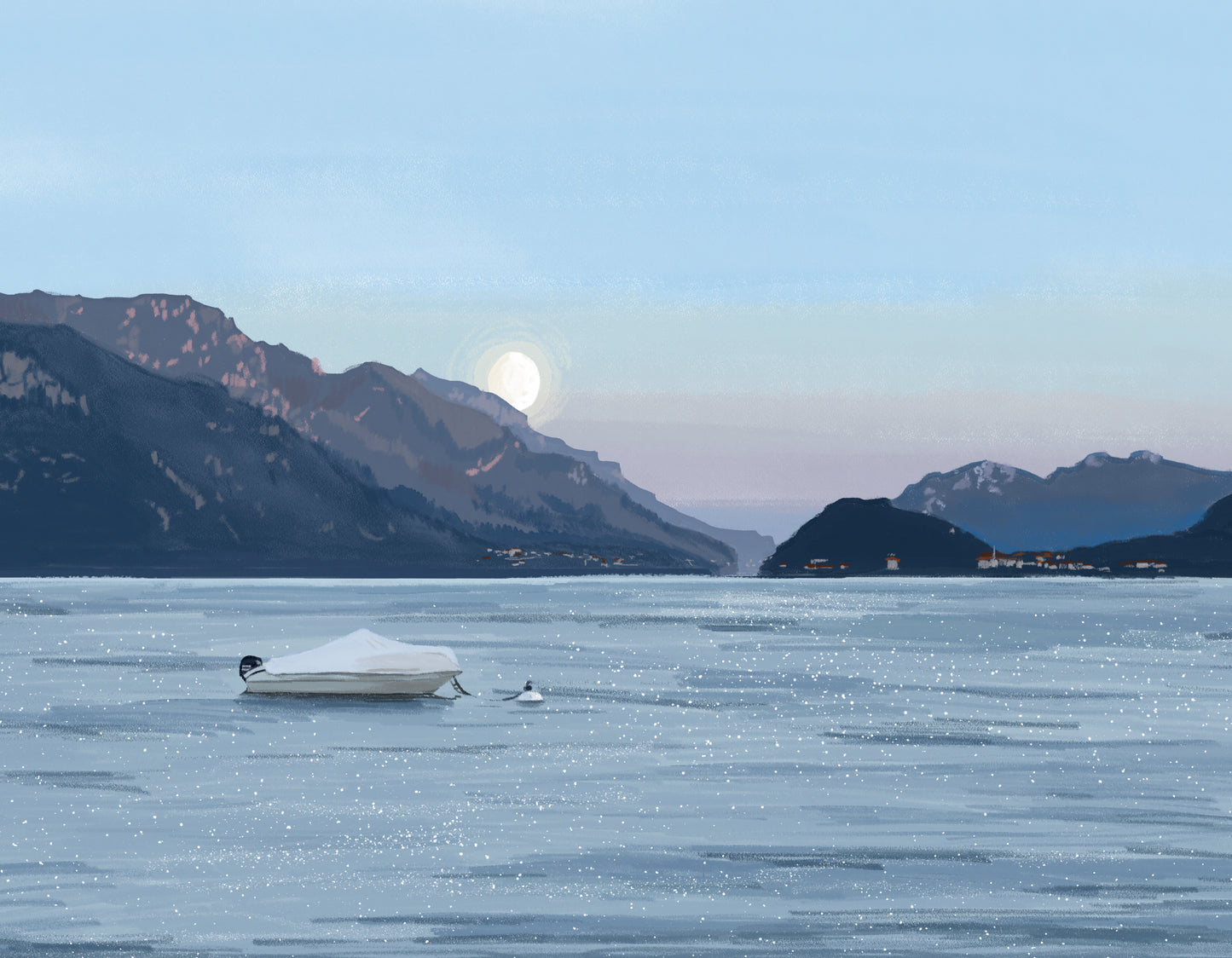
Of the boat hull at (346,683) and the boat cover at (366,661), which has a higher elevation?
the boat cover at (366,661)

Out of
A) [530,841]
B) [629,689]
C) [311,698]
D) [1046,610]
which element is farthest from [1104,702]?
[1046,610]

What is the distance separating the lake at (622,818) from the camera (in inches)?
794

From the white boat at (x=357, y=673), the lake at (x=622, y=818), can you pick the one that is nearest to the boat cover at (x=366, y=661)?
the white boat at (x=357, y=673)

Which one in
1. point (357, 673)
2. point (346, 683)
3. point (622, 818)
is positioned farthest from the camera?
point (346, 683)

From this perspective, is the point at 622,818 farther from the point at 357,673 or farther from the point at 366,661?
the point at 366,661

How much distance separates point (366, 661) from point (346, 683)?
110 centimetres

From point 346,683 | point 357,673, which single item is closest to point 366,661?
point 357,673

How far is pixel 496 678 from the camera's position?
6744cm

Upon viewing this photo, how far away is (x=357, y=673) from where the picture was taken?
56.5 meters

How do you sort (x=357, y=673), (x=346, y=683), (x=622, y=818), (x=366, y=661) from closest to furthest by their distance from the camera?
(x=622, y=818) → (x=357, y=673) → (x=346, y=683) → (x=366, y=661)

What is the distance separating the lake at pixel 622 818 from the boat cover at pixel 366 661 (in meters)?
1.37

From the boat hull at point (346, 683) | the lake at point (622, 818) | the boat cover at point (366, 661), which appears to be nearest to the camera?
the lake at point (622, 818)

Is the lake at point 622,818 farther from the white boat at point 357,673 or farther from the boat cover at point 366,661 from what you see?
the boat cover at point 366,661

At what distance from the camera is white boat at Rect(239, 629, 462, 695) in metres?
56.5
